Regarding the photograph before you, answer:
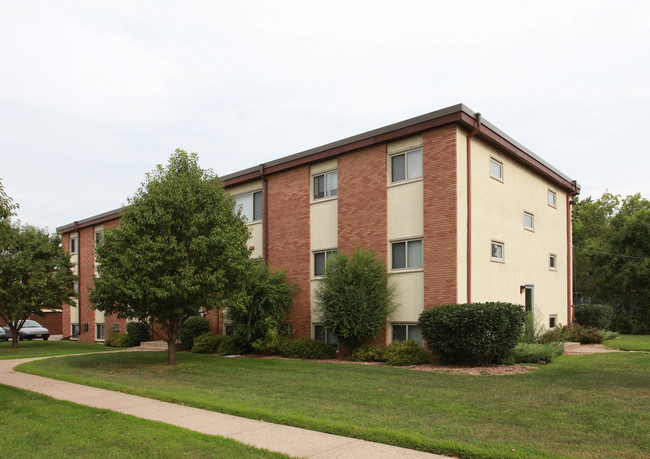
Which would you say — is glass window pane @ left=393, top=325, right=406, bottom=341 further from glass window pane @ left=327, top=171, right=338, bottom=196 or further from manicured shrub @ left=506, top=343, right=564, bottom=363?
glass window pane @ left=327, top=171, right=338, bottom=196

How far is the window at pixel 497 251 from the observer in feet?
55.1

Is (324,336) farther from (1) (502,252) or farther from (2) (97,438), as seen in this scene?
(2) (97,438)

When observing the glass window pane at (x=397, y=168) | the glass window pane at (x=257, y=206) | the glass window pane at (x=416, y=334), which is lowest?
the glass window pane at (x=416, y=334)

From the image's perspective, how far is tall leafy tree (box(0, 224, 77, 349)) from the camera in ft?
76.3

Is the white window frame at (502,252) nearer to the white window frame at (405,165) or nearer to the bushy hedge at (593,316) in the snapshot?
the white window frame at (405,165)

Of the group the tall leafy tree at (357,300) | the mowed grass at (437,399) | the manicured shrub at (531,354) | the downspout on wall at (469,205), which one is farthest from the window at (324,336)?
the manicured shrub at (531,354)

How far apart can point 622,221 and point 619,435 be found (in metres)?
32.5

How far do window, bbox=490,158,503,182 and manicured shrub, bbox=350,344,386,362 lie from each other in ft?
21.7

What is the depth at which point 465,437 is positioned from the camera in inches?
255

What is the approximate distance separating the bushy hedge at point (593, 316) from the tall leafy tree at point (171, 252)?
53.7 feet

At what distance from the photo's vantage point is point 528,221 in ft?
63.9

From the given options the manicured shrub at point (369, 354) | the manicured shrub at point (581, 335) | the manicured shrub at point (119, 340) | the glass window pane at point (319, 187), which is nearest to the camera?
the manicured shrub at point (369, 354)

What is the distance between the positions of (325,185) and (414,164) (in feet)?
12.3

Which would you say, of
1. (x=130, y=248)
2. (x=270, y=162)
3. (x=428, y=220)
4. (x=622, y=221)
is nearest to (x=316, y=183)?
(x=270, y=162)
